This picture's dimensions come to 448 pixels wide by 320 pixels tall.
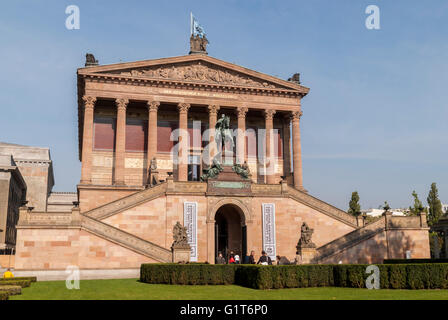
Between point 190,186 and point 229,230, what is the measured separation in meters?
6.81

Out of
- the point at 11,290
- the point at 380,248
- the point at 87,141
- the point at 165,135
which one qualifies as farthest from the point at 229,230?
the point at 11,290

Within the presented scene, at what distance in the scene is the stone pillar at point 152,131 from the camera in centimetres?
5194

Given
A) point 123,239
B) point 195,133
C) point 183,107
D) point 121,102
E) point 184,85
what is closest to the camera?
point 123,239

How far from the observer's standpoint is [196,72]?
55000mm

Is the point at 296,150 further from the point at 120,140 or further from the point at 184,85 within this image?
the point at 120,140

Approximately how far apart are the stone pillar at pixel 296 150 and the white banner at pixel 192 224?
701 inches

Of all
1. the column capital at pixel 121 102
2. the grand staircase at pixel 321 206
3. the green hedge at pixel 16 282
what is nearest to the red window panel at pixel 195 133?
the column capital at pixel 121 102

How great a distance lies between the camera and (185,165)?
173 ft

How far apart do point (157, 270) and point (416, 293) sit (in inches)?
521

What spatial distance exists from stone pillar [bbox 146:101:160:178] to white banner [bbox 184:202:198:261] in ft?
40.4

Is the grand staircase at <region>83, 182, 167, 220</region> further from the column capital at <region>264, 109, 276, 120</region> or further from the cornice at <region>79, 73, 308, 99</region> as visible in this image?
the column capital at <region>264, 109, 276, 120</region>

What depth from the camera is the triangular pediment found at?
2064 inches
